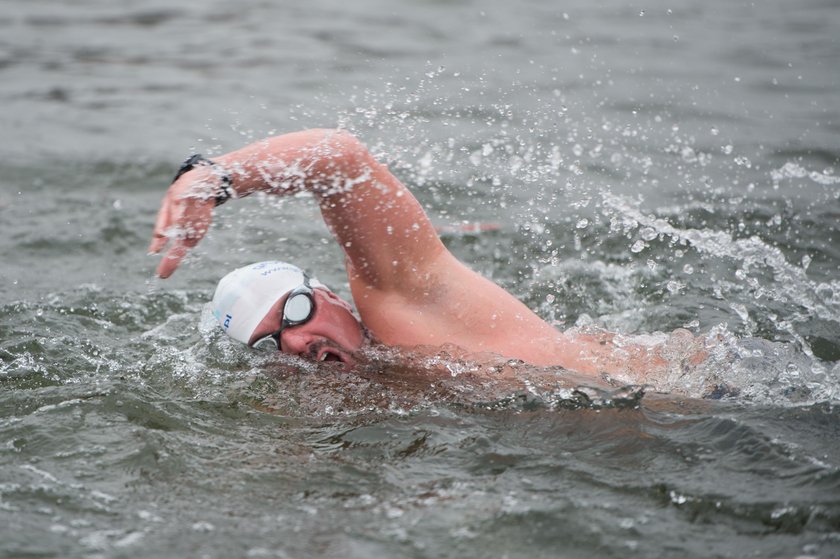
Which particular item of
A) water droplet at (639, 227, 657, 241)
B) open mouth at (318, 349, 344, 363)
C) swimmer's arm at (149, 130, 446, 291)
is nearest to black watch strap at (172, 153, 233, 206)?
swimmer's arm at (149, 130, 446, 291)

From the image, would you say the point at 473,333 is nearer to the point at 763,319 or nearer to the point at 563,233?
Answer: the point at 763,319

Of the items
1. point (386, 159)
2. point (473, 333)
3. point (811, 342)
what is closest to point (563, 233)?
point (386, 159)

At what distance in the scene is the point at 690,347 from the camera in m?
4.80

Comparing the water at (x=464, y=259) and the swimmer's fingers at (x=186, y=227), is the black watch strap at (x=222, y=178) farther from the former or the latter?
the water at (x=464, y=259)

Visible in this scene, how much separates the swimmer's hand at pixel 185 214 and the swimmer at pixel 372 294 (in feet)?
0.63

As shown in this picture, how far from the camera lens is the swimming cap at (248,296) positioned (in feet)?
14.6

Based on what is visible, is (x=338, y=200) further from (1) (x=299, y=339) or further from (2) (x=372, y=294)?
(1) (x=299, y=339)

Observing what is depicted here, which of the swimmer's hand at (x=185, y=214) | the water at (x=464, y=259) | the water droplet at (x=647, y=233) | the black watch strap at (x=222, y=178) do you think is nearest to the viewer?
the water at (x=464, y=259)

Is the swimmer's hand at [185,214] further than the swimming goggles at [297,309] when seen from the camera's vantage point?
No

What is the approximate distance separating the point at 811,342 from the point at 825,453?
5.14 feet

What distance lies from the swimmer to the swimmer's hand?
192mm

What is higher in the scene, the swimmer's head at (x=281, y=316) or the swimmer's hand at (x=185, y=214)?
the swimmer's hand at (x=185, y=214)

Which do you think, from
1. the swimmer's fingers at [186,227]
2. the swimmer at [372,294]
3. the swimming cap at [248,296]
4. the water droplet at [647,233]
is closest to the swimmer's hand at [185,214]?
the swimmer's fingers at [186,227]

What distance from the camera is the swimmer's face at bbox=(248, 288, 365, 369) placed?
4398 mm
